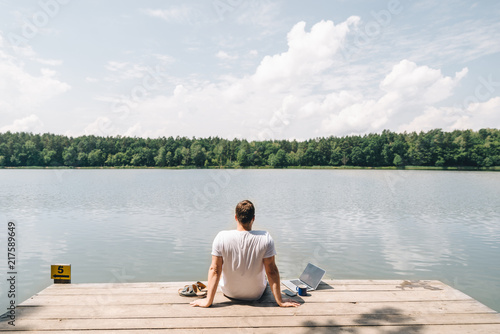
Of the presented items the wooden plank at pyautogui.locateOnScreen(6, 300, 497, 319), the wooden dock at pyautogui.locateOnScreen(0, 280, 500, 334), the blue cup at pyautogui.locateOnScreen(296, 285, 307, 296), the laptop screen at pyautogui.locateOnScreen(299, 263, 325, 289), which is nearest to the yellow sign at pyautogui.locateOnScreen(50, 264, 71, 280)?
the wooden dock at pyautogui.locateOnScreen(0, 280, 500, 334)

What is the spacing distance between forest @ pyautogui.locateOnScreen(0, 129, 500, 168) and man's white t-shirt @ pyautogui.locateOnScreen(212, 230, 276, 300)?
399 ft

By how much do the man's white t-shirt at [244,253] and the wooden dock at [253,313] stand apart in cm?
42

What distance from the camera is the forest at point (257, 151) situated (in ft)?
379

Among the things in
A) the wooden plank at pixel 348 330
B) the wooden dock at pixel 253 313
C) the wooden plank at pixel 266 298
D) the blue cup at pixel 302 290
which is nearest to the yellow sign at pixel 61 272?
the wooden dock at pixel 253 313

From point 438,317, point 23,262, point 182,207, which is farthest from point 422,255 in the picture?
point 182,207

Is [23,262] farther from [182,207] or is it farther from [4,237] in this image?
[182,207]

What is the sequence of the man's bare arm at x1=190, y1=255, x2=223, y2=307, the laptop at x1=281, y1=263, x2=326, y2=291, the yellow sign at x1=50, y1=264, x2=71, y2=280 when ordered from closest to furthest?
the man's bare arm at x1=190, y1=255, x2=223, y2=307
the laptop at x1=281, y1=263, x2=326, y2=291
the yellow sign at x1=50, y1=264, x2=71, y2=280

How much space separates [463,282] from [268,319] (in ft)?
27.3

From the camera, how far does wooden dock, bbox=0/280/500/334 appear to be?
4445 millimetres

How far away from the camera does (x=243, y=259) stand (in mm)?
4879

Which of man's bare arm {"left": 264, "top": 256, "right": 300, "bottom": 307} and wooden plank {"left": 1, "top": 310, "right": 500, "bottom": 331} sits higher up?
man's bare arm {"left": 264, "top": 256, "right": 300, "bottom": 307}

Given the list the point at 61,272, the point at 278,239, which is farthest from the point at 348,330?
the point at 278,239

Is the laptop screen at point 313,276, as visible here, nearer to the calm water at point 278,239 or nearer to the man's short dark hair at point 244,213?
the man's short dark hair at point 244,213

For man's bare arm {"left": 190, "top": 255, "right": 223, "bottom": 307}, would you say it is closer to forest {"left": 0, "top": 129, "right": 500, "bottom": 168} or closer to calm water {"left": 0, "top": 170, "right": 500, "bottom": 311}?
calm water {"left": 0, "top": 170, "right": 500, "bottom": 311}
